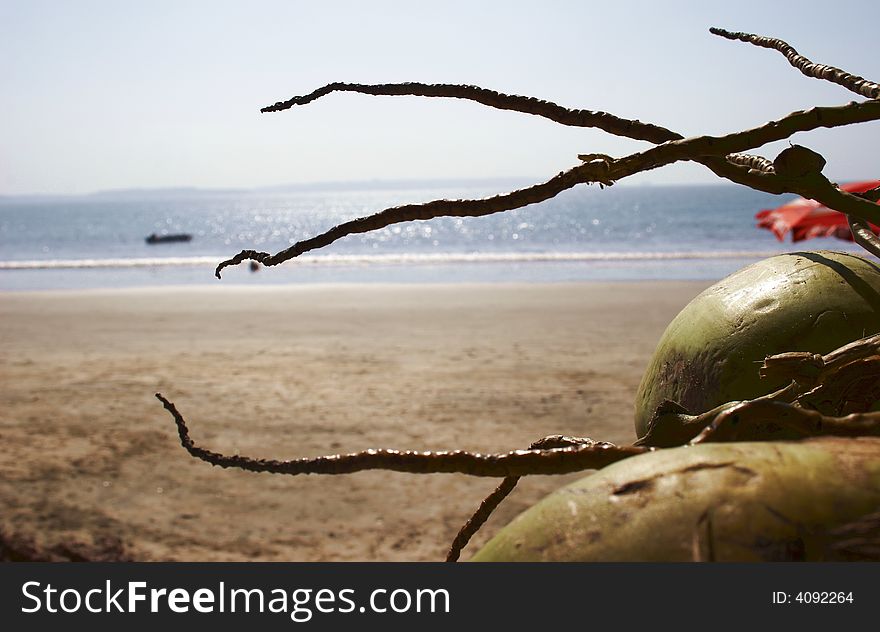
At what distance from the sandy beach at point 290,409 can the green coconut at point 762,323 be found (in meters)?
2.71

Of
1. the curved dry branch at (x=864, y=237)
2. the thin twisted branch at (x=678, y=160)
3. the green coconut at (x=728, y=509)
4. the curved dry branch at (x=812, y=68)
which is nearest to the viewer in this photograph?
the green coconut at (x=728, y=509)

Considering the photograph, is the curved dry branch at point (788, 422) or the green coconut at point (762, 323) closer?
the curved dry branch at point (788, 422)

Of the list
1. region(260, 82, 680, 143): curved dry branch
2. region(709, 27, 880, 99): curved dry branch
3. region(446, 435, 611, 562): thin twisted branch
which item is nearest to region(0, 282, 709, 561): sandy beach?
region(446, 435, 611, 562): thin twisted branch

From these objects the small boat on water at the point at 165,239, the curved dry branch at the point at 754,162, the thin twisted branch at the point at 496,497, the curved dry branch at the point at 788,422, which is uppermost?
the small boat on water at the point at 165,239

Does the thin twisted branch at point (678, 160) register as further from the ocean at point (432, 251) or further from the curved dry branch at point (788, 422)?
the ocean at point (432, 251)

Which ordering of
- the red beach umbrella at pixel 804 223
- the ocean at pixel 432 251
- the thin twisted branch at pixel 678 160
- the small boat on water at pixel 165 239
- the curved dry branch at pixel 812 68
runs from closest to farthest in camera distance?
the thin twisted branch at pixel 678 160 < the curved dry branch at pixel 812 68 < the red beach umbrella at pixel 804 223 < the ocean at pixel 432 251 < the small boat on water at pixel 165 239

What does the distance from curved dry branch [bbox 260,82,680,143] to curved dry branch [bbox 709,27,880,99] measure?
0.54 ft

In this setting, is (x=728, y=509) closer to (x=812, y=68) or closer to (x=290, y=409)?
(x=812, y=68)

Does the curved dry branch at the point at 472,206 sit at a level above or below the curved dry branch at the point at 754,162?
below

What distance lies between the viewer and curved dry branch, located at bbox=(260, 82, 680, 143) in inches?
30.3

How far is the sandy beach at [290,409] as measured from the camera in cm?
786

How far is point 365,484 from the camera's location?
8977mm

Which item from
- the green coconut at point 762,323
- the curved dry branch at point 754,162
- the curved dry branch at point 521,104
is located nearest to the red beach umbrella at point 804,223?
the green coconut at point 762,323

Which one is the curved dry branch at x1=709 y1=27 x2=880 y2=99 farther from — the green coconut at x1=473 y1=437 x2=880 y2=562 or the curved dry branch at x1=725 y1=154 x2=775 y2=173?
the green coconut at x1=473 y1=437 x2=880 y2=562
